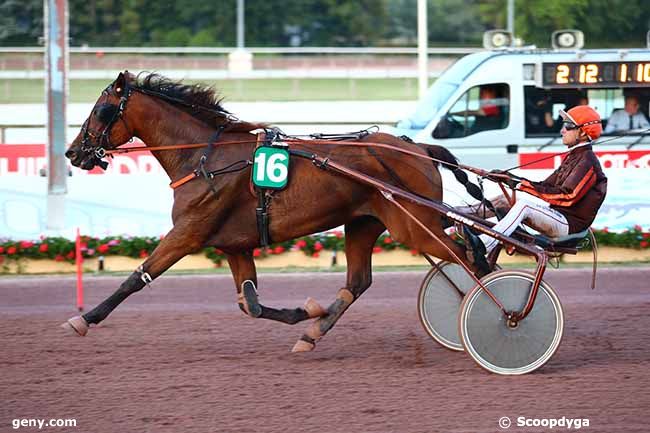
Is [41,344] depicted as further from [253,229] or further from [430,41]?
[430,41]

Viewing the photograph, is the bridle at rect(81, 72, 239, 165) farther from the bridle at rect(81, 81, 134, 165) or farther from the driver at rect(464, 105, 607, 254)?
the driver at rect(464, 105, 607, 254)

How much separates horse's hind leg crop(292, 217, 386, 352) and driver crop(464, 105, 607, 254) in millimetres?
1118

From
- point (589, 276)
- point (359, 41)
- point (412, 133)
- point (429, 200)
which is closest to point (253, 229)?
point (429, 200)

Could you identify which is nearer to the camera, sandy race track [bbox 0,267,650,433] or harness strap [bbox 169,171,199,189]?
sandy race track [bbox 0,267,650,433]

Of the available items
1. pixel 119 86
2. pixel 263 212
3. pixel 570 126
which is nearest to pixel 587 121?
pixel 570 126

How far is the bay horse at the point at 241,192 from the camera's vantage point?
751 centimetres

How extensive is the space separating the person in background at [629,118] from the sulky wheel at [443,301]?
6.63 m

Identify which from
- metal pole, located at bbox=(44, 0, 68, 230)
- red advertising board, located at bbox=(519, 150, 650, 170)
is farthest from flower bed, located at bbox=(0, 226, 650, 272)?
metal pole, located at bbox=(44, 0, 68, 230)

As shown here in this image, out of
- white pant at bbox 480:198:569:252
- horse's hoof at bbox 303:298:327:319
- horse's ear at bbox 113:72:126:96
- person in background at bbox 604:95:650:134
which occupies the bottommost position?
horse's hoof at bbox 303:298:327:319

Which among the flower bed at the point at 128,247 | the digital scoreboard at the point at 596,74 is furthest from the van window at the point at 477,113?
the flower bed at the point at 128,247

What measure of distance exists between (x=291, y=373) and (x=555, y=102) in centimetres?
787

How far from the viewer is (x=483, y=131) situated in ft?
45.6

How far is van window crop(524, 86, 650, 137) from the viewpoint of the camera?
45.6 feet

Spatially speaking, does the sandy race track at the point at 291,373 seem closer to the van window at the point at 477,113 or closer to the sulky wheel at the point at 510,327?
the sulky wheel at the point at 510,327
